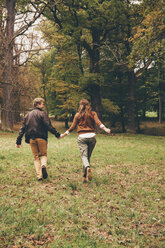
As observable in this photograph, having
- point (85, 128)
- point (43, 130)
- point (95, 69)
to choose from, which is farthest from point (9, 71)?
point (85, 128)

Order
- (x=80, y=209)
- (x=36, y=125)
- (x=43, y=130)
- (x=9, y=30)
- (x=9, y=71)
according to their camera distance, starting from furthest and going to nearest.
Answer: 1. (x=9, y=71)
2. (x=9, y=30)
3. (x=43, y=130)
4. (x=36, y=125)
5. (x=80, y=209)

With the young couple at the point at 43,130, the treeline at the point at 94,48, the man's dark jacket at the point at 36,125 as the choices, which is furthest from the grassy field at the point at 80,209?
the treeline at the point at 94,48

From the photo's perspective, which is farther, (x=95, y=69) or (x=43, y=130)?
(x=95, y=69)

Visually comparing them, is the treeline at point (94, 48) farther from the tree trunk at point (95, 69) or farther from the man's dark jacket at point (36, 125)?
the man's dark jacket at point (36, 125)

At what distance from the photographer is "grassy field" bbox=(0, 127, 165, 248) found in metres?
3.45

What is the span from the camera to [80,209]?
4.52m

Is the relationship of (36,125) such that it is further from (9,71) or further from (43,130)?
(9,71)

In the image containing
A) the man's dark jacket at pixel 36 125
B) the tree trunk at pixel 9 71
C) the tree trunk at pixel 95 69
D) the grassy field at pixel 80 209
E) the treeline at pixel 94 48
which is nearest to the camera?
the grassy field at pixel 80 209

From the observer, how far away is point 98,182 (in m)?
6.32

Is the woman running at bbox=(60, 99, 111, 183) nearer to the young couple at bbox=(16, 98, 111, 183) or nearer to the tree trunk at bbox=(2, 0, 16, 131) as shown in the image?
the young couple at bbox=(16, 98, 111, 183)

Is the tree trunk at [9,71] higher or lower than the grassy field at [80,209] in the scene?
higher

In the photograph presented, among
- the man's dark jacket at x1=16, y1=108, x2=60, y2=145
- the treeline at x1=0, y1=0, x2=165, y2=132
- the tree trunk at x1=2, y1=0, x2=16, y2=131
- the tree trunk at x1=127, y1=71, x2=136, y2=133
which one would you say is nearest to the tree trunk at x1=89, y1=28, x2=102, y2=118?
the treeline at x1=0, y1=0, x2=165, y2=132

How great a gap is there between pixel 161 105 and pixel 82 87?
59.9 ft

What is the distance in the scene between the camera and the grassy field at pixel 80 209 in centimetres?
345
